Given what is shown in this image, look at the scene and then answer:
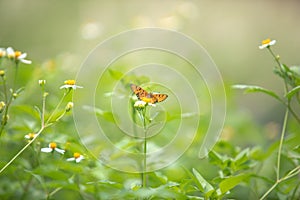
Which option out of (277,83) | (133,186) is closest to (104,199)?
(133,186)

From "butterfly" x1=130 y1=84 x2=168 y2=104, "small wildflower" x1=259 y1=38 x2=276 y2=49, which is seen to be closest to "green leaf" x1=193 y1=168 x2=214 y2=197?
"butterfly" x1=130 y1=84 x2=168 y2=104

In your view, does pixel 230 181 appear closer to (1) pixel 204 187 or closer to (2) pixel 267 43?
(1) pixel 204 187

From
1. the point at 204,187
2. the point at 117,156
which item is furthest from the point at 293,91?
the point at 117,156

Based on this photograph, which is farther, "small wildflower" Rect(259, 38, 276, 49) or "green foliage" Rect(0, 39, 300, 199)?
"small wildflower" Rect(259, 38, 276, 49)

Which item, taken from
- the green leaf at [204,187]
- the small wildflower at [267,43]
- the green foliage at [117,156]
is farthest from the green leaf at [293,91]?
the green leaf at [204,187]

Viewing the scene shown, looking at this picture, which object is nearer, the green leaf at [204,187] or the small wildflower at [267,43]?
the green leaf at [204,187]

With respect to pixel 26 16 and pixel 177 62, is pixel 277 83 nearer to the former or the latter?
pixel 177 62

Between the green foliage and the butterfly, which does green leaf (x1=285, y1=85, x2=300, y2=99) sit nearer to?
the green foliage

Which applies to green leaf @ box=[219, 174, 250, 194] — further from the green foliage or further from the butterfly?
the butterfly

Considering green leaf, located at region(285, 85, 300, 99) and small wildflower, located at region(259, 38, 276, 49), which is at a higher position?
small wildflower, located at region(259, 38, 276, 49)

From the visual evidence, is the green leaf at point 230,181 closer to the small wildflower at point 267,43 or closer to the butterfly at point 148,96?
the butterfly at point 148,96

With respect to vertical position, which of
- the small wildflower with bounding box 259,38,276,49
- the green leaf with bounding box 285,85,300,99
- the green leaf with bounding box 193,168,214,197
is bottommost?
the green leaf with bounding box 193,168,214,197
